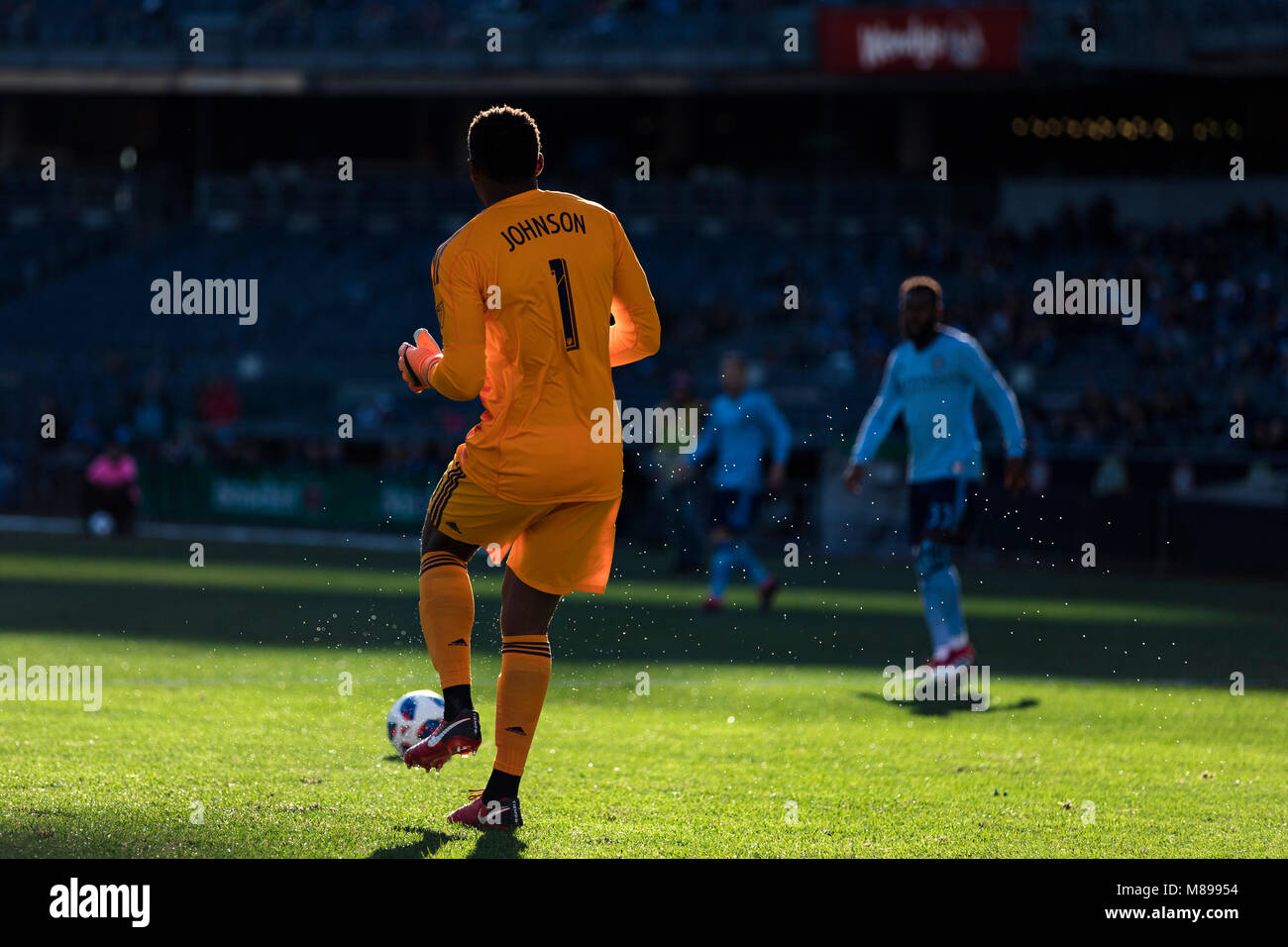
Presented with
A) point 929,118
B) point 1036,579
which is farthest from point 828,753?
point 929,118

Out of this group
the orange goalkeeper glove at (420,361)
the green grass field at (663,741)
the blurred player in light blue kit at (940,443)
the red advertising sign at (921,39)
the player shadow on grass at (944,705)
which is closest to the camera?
the green grass field at (663,741)

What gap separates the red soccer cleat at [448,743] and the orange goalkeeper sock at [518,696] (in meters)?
0.09

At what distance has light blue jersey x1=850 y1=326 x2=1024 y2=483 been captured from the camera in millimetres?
9312

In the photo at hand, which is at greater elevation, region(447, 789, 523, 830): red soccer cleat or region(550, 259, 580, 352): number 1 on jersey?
region(550, 259, 580, 352): number 1 on jersey

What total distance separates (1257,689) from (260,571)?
11122mm

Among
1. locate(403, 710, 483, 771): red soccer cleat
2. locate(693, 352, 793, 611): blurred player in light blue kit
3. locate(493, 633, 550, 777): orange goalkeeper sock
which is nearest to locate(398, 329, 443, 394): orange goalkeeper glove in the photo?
locate(493, 633, 550, 777): orange goalkeeper sock

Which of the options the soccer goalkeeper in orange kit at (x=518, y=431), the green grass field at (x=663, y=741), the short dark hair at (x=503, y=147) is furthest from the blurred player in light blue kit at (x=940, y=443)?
the short dark hair at (x=503, y=147)

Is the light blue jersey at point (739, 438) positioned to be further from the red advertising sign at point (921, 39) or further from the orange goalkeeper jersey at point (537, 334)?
the red advertising sign at point (921, 39)

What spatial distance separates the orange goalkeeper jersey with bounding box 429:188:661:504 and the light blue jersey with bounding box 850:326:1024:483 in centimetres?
413

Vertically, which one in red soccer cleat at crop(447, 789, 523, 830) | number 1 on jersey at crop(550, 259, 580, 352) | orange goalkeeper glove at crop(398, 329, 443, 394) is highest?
number 1 on jersey at crop(550, 259, 580, 352)

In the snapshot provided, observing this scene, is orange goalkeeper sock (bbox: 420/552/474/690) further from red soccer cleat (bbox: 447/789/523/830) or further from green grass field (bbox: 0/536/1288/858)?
green grass field (bbox: 0/536/1288/858)

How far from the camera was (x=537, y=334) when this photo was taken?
5.41 m

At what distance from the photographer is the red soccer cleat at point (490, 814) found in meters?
5.33

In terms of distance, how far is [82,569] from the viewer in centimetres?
1722
